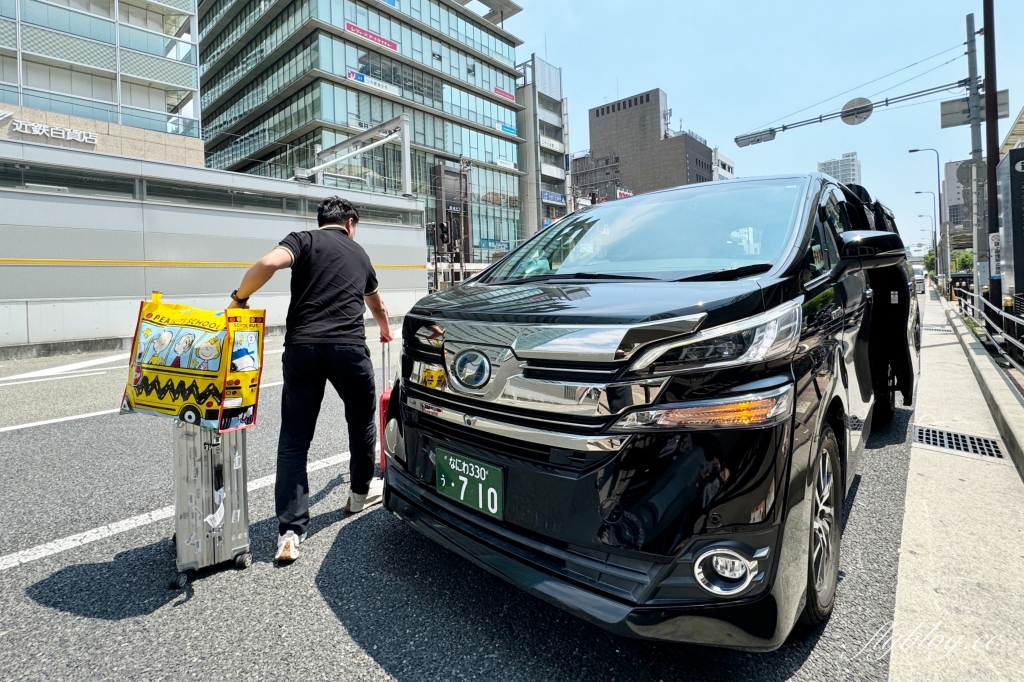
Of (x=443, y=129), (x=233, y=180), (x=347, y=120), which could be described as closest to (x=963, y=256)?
(x=443, y=129)

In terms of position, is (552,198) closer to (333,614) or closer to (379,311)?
(379,311)

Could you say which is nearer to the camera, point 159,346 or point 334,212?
point 159,346

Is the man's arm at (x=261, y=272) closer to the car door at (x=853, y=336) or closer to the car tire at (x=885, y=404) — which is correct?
the car door at (x=853, y=336)

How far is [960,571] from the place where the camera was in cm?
230

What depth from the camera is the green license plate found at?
5.64 feet

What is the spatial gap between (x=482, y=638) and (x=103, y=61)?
28882 millimetres

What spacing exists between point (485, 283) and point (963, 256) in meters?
116

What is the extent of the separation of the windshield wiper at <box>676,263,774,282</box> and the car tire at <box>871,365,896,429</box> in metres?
2.70

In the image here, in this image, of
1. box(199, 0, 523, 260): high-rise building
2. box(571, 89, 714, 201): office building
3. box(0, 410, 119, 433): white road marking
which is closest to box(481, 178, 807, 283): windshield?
box(0, 410, 119, 433): white road marking

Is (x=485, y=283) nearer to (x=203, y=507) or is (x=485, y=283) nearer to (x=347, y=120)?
(x=203, y=507)

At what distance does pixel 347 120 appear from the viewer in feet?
119

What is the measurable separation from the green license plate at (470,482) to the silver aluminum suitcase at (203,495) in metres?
1.02

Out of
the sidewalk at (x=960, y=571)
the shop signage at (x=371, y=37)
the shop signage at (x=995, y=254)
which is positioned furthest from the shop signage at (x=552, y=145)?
the sidewalk at (x=960, y=571)

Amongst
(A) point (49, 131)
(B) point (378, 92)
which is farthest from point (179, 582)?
(B) point (378, 92)
